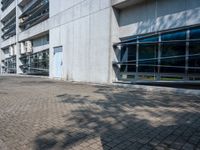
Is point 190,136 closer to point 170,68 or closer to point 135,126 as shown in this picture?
point 135,126

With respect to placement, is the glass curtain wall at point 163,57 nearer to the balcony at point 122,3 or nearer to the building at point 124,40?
the building at point 124,40

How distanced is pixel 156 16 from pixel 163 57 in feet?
7.66

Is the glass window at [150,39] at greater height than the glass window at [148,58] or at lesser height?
greater

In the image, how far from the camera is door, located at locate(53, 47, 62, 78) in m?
18.2

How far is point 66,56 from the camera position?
1702cm

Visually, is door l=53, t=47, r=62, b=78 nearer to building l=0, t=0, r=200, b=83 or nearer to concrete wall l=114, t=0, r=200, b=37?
building l=0, t=0, r=200, b=83

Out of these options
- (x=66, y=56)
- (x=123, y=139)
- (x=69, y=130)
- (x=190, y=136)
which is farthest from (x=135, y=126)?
(x=66, y=56)

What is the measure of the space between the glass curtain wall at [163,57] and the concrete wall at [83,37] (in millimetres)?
1368

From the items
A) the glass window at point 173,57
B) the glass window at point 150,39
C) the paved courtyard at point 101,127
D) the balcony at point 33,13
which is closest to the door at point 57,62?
the balcony at point 33,13

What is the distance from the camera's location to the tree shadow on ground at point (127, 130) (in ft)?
11.5

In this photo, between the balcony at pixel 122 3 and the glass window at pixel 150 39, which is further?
the balcony at pixel 122 3

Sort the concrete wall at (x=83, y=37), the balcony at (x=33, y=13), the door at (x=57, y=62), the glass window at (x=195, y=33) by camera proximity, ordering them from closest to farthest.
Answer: the glass window at (x=195, y=33) < the concrete wall at (x=83, y=37) < the door at (x=57, y=62) < the balcony at (x=33, y=13)

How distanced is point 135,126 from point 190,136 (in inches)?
44.2

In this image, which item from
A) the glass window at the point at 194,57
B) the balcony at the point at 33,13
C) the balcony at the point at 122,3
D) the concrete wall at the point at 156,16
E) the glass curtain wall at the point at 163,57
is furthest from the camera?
the balcony at the point at 33,13
